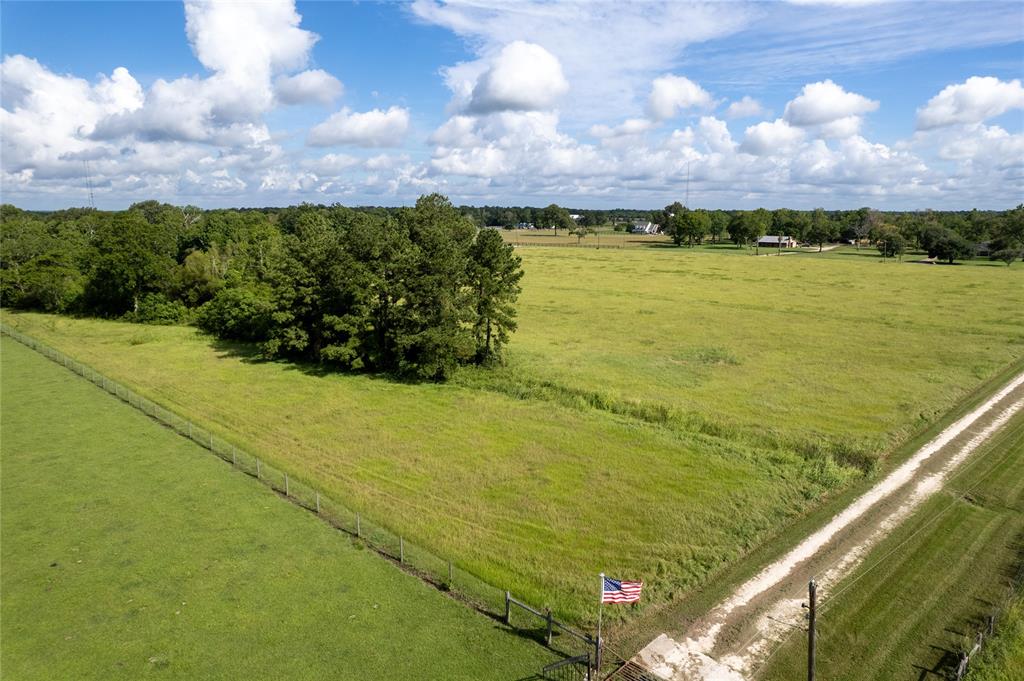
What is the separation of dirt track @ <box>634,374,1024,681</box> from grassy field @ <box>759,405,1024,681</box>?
595 mm

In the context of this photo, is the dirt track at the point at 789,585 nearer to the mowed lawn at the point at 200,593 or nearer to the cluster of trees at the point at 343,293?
the mowed lawn at the point at 200,593

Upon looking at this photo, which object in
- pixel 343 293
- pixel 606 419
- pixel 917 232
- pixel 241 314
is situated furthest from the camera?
pixel 917 232

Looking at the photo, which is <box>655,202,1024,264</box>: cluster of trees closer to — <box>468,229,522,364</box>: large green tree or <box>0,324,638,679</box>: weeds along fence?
<box>468,229,522,364</box>: large green tree

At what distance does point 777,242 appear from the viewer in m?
191

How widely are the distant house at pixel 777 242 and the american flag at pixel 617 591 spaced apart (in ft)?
610

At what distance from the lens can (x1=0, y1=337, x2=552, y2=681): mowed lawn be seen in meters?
18.0

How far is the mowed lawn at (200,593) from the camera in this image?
59.2 ft

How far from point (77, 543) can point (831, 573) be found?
2927cm

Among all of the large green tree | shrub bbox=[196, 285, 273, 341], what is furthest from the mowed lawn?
shrub bbox=[196, 285, 273, 341]

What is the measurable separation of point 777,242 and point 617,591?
195315 mm

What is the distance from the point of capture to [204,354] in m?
59.0

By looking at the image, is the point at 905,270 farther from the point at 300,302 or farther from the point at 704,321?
the point at 300,302

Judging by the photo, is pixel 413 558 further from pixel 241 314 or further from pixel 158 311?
pixel 158 311

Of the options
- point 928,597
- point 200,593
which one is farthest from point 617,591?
point 200,593
